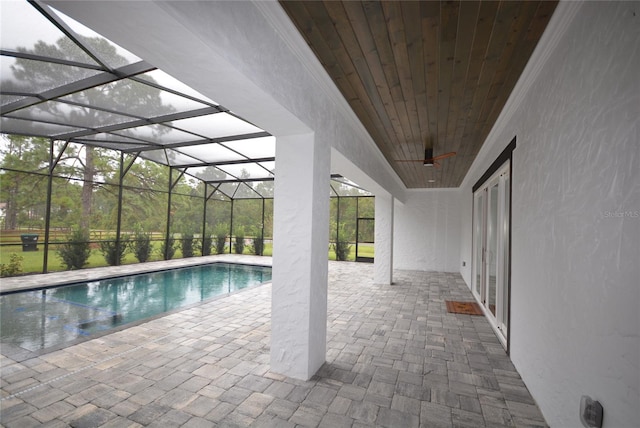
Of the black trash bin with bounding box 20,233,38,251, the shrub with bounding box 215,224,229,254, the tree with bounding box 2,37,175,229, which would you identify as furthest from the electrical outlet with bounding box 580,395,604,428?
the shrub with bounding box 215,224,229,254

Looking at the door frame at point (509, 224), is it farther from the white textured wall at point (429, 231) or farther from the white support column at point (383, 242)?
the white textured wall at point (429, 231)

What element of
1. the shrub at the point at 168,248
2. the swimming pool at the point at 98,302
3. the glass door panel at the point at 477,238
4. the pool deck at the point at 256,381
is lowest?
the swimming pool at the point at 98,302

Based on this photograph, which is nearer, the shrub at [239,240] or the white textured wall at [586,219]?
the white textured wall at [586,219]

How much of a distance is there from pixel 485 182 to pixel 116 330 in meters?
5.92

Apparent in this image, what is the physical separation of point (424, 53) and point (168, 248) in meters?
10.8

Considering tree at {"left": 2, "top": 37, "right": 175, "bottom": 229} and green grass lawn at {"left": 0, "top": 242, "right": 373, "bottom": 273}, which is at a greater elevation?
tree at {"left": 2, "top": 37, "right": 175, "bottom": 229}

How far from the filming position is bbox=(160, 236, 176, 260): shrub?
10406 mm

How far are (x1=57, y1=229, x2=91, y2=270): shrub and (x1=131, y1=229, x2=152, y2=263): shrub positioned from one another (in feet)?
4.63

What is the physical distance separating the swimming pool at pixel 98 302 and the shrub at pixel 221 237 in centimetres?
372

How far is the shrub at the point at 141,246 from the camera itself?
966cm

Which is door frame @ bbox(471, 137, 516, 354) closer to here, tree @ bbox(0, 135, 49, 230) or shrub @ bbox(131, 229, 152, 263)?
shrub @ bbox(131, 229, 152, 263)

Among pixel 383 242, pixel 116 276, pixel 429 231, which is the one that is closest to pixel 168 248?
pixel 116 276

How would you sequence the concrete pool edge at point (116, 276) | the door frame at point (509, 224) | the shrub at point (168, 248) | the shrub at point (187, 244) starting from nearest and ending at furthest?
1. the concrete pool edge at point (116, 276)
2. the door frame at point (509, 224)
3. the shrub at point (168, 248)
4. the shrub at point (187, 244)

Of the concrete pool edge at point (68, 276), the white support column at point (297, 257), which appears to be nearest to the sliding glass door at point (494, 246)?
the white support column at point (297, 257)
